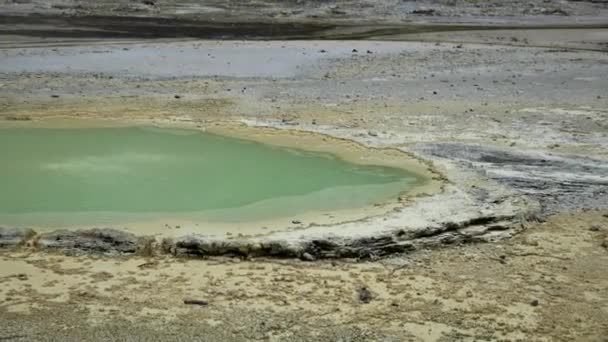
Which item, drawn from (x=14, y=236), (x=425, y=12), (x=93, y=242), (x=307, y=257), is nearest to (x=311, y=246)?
(x=307, y=257)

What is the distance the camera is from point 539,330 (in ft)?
16.0

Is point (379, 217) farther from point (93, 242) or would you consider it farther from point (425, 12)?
point (425, 12)

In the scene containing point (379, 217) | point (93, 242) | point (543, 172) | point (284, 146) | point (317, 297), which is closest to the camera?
point (317, 297)

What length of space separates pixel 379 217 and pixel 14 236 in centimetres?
297

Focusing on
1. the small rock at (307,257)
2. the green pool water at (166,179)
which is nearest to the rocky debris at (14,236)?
the green pool water at (166,179)

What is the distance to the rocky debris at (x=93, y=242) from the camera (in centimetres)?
586

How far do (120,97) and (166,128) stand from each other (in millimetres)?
2242

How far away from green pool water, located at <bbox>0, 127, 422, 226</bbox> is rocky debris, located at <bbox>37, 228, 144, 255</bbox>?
44cm

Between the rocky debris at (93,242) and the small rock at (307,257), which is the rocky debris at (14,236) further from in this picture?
the small rock at (307,257)

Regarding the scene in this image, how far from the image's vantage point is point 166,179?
7.73 metres

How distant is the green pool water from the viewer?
6.79 metres

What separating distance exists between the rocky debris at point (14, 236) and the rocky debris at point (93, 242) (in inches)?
4.8

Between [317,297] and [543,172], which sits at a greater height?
[543,172]

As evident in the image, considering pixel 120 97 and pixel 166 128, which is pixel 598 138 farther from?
pixel 120 97
